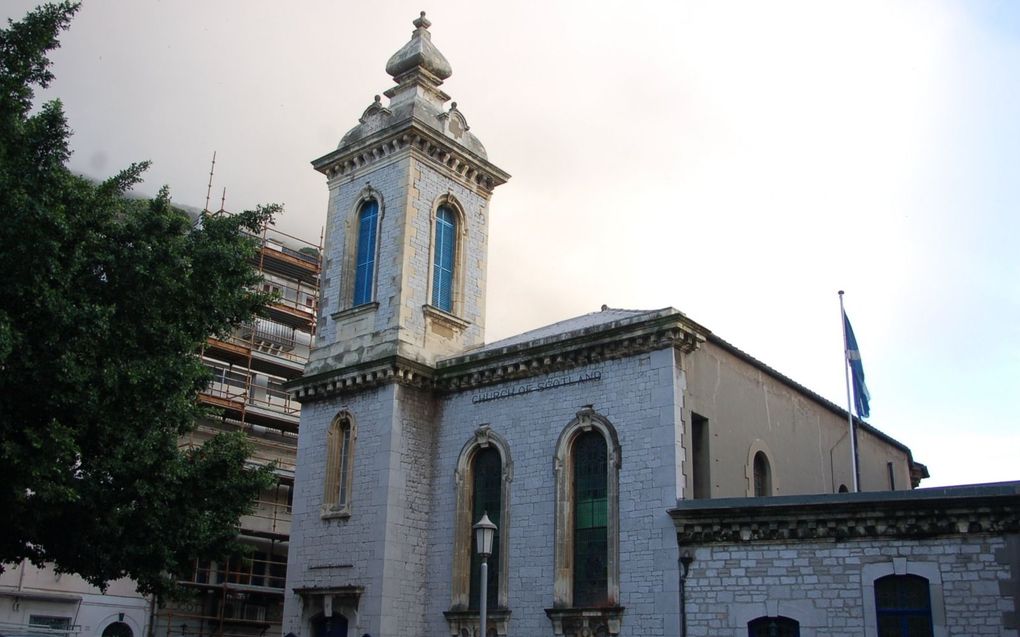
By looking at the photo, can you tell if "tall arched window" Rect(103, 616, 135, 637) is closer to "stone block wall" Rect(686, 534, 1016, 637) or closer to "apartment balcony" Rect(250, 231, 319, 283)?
"apartment balcony" Rect(250, 231, 319, 283)

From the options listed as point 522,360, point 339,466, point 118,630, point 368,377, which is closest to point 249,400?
point 118,630

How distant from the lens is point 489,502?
24812 millimetres

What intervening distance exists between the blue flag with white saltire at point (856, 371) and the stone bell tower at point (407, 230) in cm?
966

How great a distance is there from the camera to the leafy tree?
56.2 ft

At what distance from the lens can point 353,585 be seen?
80.7 feet

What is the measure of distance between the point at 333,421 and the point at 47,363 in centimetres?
1033

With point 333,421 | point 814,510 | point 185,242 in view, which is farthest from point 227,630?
point 814,510

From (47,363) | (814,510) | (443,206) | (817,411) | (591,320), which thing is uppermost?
(443,206)

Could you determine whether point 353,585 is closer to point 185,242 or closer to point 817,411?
point 185,242

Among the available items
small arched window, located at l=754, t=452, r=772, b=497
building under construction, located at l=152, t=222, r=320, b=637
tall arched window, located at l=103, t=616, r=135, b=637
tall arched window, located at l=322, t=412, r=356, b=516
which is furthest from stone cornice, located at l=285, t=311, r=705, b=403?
tall arched window, located at l=103, t=616, r=135, b=637

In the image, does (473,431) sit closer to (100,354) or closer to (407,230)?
(407,230)

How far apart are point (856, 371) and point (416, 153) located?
1273 centimetres

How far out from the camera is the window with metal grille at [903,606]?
60.0ft

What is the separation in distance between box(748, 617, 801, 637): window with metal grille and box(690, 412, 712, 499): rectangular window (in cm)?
330
